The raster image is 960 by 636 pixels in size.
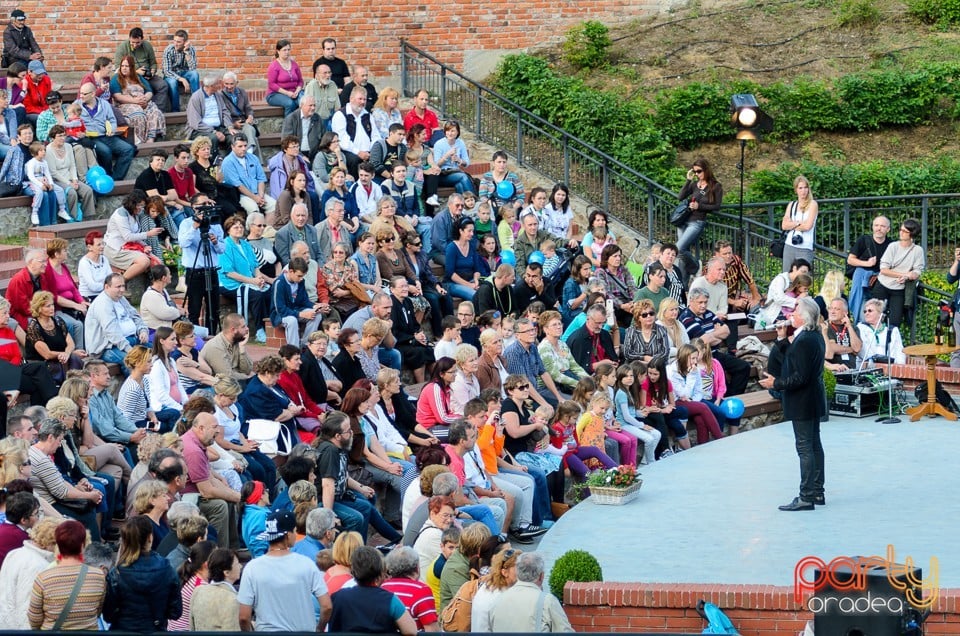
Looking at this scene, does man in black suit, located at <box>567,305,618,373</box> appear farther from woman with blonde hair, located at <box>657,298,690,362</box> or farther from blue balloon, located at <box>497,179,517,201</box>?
blue balloon, located at <box>497,179,517,201</box>

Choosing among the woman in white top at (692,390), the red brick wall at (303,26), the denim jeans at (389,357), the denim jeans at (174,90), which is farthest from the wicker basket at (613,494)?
the red brick wall at (303,26)

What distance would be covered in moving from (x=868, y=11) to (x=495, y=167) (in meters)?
8.24

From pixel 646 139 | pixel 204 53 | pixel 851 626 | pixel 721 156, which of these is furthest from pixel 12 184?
pixel 851 626

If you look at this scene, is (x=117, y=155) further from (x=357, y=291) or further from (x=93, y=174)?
(x=357, y=291)

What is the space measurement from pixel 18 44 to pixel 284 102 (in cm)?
340

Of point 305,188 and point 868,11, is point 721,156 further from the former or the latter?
point 305,188

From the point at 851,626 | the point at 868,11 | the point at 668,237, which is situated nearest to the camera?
the point at 851,626

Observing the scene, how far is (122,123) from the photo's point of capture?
1884cm

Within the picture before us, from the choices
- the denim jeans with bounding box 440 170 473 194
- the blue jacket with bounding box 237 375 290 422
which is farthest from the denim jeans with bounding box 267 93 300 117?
the blue jacket with bounding box 237 375 290 422

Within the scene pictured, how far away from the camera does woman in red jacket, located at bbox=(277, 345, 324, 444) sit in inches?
524

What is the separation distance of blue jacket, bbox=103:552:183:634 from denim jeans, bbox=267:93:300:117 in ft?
40.9

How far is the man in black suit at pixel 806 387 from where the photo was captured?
1238cm

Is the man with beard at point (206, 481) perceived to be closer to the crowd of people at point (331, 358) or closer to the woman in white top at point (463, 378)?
the crowd of people at point (331, 358)

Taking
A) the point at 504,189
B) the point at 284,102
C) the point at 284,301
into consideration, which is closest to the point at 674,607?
the point at 284,301
